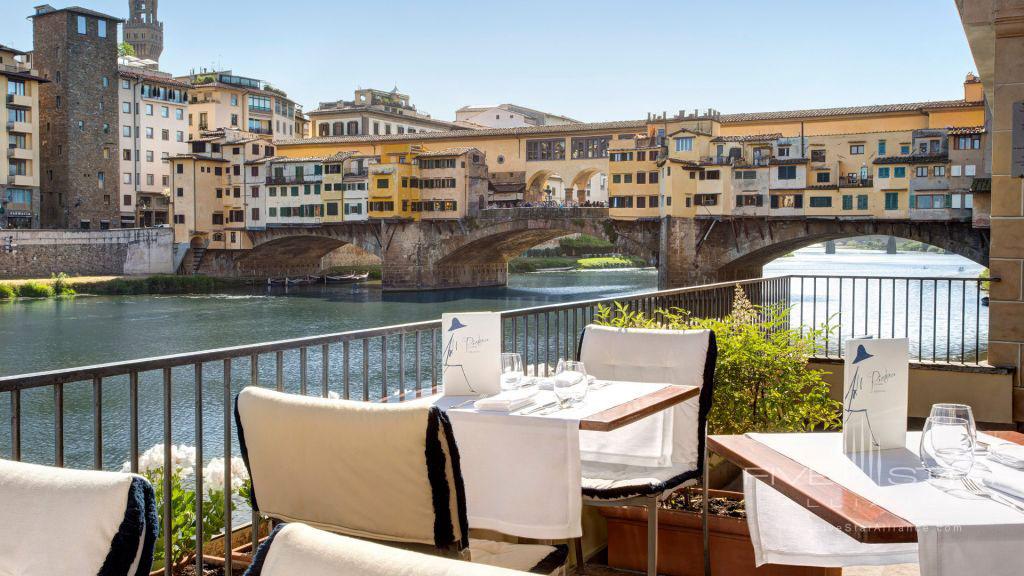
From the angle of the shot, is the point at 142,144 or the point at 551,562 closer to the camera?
the point at 551,562

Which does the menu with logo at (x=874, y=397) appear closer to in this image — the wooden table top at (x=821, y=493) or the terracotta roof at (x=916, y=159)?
the wooden table top at (x=821, y=493)

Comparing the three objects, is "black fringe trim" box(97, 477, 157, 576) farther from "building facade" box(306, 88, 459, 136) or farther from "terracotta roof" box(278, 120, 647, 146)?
"building facade" box(306, 88, 459, 136)

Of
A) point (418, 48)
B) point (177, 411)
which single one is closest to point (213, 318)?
point (177, 411)

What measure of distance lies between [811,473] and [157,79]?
2207 inches

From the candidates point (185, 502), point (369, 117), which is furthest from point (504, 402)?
point (369, 117)

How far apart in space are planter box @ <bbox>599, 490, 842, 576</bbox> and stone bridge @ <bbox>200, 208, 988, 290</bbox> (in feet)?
96.1

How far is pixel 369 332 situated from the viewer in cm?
344

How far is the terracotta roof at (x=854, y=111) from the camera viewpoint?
33.1m

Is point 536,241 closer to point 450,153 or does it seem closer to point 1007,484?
point 450,153

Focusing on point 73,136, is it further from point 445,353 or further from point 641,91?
point 445,353

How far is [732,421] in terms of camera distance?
3879 mm

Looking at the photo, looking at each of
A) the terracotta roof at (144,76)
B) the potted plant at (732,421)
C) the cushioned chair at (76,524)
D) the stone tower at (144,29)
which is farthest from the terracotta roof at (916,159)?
the stone tower at (144,29)

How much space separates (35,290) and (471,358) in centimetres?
3598

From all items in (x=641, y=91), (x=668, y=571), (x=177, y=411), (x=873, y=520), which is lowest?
(x=177, y=411)
